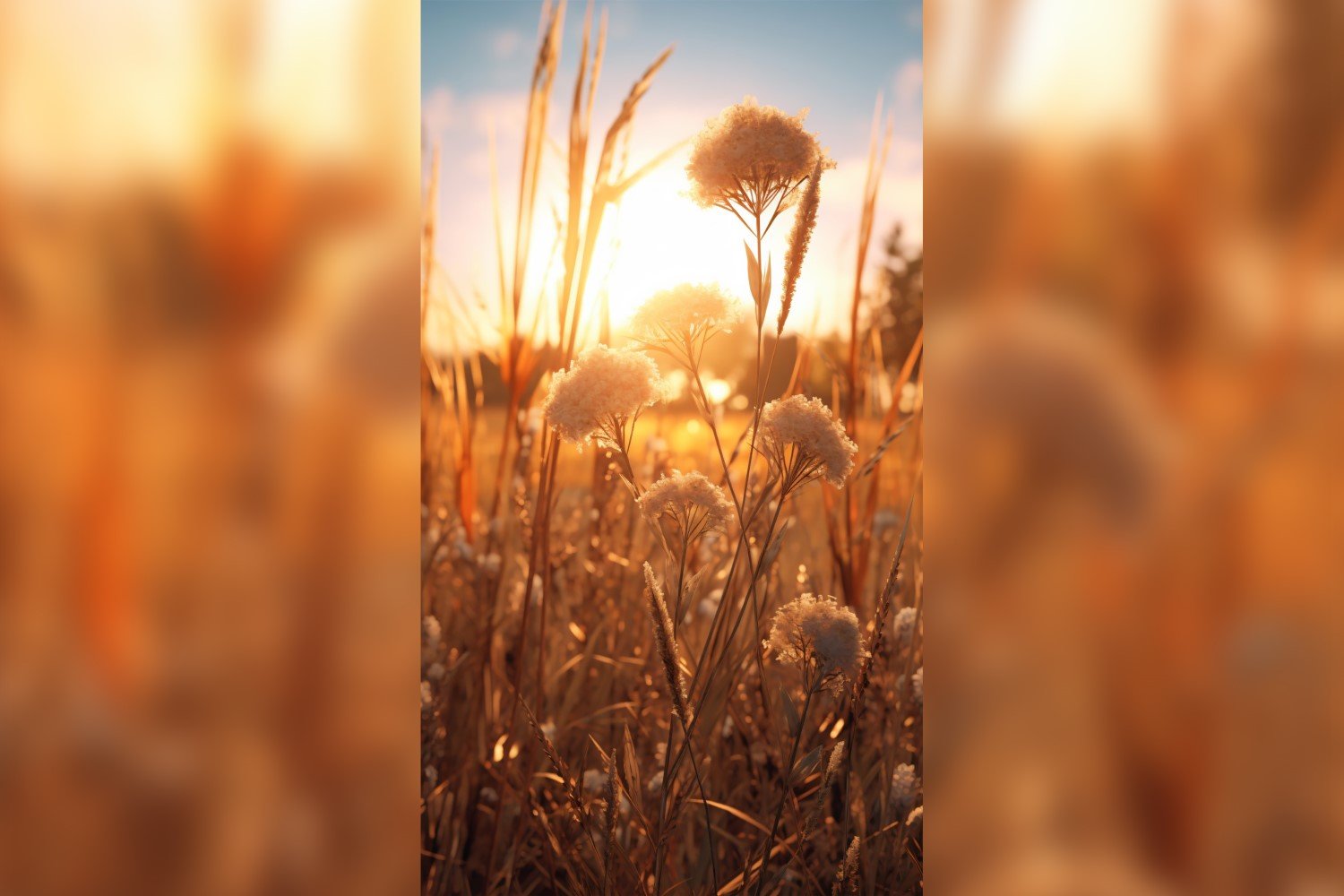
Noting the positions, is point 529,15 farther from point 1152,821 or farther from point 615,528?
point 1152,821

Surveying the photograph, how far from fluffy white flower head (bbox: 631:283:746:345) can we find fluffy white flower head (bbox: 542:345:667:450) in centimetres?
5

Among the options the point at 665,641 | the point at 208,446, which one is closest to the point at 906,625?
the point at 665,641

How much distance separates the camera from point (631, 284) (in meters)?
0.79

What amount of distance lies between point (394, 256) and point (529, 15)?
44cm

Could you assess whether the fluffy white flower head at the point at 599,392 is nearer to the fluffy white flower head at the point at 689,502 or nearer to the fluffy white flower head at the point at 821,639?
the fluffy white flower head at the point at 689,502

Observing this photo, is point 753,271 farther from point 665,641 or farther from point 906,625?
point 906,625

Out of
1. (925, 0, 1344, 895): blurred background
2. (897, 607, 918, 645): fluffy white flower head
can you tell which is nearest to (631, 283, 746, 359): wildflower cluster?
(925, 0, 1344, 895): blurred background

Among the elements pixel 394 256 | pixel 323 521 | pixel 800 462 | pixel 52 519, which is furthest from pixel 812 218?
pixel 52 519

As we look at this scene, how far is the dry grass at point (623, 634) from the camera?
707mm

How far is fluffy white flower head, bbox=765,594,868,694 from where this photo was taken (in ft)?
1.95

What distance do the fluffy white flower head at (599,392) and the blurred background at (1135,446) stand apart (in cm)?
20

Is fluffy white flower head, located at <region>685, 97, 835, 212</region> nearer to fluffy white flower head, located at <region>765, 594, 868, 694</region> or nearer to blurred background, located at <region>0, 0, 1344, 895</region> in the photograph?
blurred background, located at <region>0, 0, 1344, 895</region>

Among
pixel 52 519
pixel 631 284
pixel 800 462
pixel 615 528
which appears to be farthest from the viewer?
pixel 615 528

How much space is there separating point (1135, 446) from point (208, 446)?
585 mm
